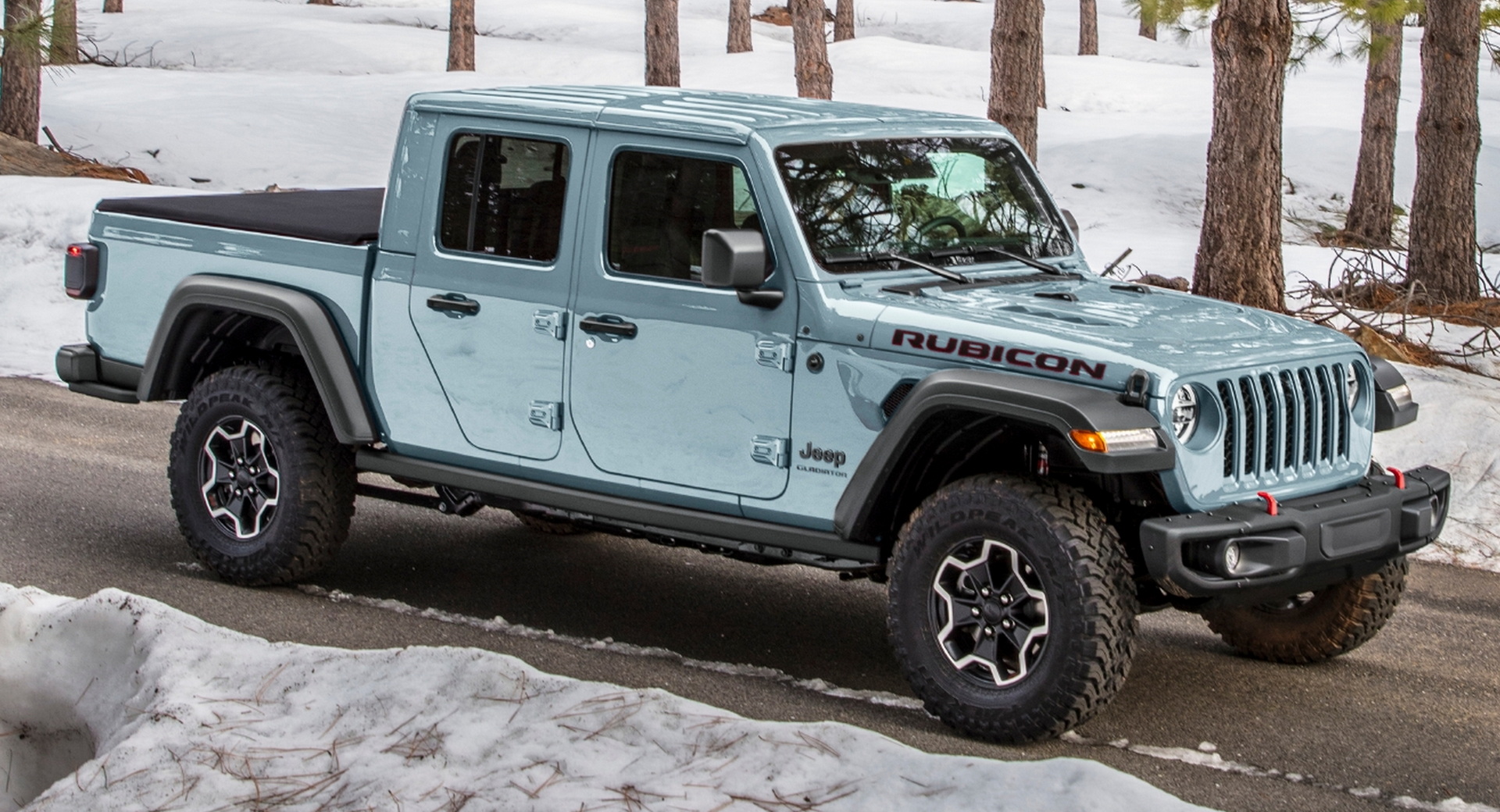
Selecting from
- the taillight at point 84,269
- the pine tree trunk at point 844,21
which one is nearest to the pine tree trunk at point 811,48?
the taillight at point 84,269

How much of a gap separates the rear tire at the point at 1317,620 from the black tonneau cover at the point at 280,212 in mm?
3407

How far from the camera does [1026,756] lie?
16.0 feet

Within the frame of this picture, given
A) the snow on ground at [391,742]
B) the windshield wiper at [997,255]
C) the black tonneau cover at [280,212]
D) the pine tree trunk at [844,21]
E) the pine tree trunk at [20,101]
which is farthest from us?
the pine tree trunk at [844,21]

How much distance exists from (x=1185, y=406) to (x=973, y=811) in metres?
1.32

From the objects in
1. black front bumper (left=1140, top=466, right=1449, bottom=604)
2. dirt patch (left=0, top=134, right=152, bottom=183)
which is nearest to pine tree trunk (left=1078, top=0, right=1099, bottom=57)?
dirt patch (left=0, top=134, right=152, bottom=183)

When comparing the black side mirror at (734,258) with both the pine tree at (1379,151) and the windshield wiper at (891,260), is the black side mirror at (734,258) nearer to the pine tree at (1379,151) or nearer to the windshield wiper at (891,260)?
the windshield wiper at (891,260)

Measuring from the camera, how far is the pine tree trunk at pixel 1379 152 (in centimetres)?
1747

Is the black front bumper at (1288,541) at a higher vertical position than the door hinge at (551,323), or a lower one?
lower

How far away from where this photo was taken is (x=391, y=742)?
4781mm

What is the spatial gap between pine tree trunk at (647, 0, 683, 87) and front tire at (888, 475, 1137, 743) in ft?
51.5

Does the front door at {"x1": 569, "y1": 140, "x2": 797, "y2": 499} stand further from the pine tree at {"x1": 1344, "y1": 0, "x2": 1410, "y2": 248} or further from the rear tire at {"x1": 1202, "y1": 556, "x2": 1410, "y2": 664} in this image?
the pine tree at {"x1": 1344, "y1": 0, "x2": 1410, "y2": 248}

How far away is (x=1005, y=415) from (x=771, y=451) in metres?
0.89

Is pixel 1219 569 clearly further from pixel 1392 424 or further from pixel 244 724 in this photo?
pixel 244 724

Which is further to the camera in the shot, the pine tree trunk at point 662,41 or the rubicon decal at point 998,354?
the pine tree trunk at point 662,41
